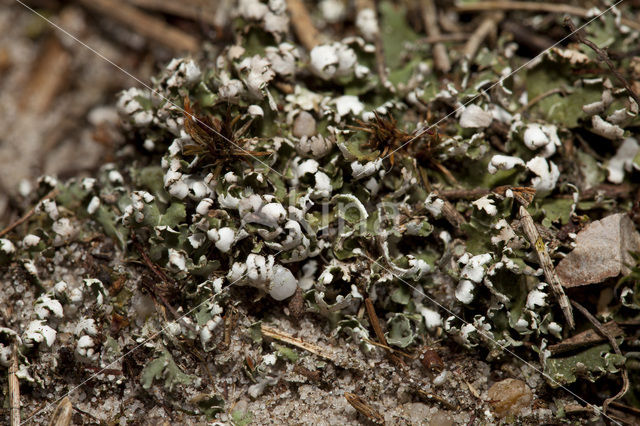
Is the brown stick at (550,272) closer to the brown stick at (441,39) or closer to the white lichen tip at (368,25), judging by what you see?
the brown stick at (441,39)

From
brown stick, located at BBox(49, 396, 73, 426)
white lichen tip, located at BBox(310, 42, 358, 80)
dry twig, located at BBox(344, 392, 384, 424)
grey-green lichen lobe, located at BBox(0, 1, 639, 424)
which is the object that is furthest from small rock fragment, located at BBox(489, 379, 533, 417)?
brown stick, located at BBox(49, 396, 73, 426)

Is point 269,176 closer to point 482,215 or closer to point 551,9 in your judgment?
point 482,215

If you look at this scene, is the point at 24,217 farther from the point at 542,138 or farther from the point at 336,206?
the point at 542,138

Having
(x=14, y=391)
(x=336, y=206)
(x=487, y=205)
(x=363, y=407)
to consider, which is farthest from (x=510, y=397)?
(x=14, y=391)

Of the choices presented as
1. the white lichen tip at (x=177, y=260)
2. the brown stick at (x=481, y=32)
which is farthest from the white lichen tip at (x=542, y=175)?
the white lichen tip at (x=177, y=260)

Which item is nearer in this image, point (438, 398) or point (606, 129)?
point (438, 398)

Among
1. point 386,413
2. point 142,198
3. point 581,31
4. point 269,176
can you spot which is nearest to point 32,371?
point 142,198
